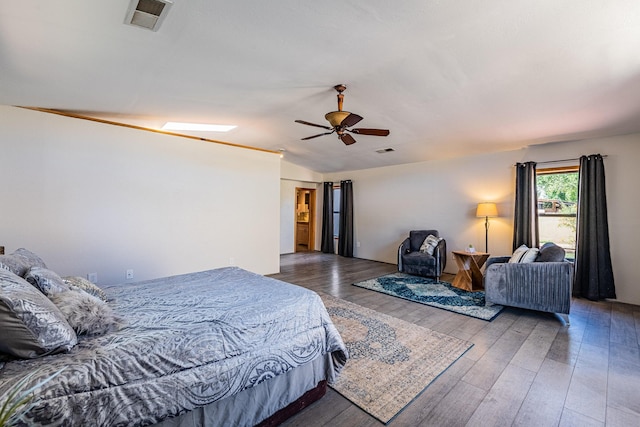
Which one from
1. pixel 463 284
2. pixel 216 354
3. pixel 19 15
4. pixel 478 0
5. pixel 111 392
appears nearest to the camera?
pixel 111 392

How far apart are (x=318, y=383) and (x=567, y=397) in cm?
176

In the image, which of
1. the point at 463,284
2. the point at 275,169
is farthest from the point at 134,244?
the point at 463,284

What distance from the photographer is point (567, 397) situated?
2.03 m

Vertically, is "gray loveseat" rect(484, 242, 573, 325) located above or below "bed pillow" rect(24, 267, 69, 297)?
below

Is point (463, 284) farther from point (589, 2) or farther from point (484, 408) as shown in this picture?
point (589, 2)

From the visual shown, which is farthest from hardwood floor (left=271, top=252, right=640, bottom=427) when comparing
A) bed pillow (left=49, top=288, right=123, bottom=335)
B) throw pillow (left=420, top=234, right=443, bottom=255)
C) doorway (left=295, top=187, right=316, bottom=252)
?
doorway (left=295, top=187, right=316, bottom=252)

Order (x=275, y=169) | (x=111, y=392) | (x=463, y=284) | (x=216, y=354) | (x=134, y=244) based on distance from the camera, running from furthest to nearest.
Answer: (x=275, y=169)
(x=463, y=284)
(x=134, y=244)
(x=216, y=354)
(x=111, y=392)

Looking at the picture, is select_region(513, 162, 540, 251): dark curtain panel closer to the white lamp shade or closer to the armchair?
the white lamp shade

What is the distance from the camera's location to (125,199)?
4023mm

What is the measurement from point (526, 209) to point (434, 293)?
2.16m

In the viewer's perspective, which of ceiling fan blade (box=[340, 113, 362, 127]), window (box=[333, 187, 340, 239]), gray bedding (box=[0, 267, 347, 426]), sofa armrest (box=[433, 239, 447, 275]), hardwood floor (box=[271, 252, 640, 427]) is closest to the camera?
gray bedding (box=[0, 267, 347, 426])

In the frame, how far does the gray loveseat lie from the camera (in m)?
3.30

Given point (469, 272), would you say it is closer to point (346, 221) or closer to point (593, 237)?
point (593, 237)

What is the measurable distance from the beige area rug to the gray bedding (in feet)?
0.89
